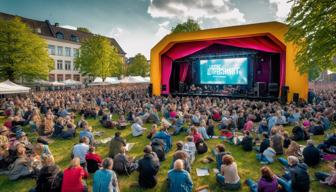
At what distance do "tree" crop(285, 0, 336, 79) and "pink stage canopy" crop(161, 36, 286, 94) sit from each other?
8.55 metres

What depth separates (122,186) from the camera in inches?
219

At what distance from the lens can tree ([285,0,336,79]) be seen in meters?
8.26

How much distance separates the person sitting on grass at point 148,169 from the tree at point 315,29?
7755mm

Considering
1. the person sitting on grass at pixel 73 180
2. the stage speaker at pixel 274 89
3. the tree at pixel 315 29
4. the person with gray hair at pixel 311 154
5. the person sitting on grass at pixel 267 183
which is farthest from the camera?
the stage speaker at pixel 274 89

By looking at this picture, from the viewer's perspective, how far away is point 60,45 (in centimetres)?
4691

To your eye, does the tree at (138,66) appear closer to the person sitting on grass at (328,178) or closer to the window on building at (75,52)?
the window on building at (75,52)

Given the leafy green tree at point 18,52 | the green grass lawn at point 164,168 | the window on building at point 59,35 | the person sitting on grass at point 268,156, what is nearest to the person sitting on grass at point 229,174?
the green grass lawn at point 164,168

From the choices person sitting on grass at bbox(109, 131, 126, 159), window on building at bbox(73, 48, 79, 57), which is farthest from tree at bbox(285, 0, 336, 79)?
window on building at bbox(73, 48, 79, 57)

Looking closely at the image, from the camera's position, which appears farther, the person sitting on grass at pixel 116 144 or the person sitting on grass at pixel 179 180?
the person sitting on grass at pixel 116 144

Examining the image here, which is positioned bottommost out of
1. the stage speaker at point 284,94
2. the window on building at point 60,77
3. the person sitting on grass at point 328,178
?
the person sitting on grass at point 328,178

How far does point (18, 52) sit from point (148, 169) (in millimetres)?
29872

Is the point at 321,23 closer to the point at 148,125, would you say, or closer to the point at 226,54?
the point at 148,125

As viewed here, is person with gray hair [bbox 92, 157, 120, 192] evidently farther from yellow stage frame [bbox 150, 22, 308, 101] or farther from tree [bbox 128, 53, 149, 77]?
tree [bbox 128, 53, 149, 77]

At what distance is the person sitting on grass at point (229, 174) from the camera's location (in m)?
5.07
